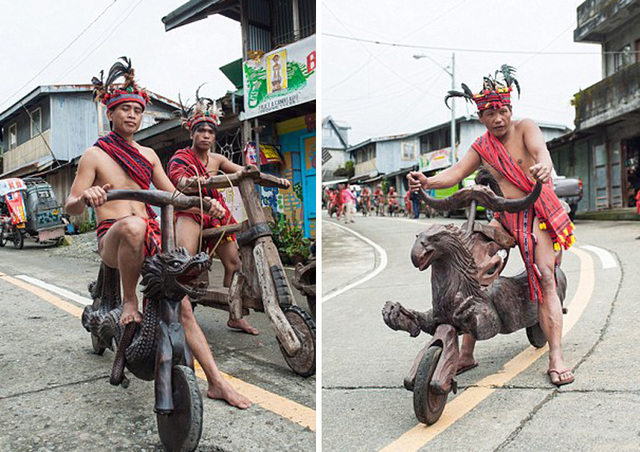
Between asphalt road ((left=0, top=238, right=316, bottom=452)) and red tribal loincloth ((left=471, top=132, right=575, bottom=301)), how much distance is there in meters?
1.52

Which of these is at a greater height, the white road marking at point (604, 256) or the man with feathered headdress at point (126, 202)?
the man with feathered headdress at point (126, 202)

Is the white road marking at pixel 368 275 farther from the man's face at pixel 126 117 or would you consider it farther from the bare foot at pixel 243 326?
the man's face at pixel 126 117

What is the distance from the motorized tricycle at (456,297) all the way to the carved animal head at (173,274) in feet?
3.47


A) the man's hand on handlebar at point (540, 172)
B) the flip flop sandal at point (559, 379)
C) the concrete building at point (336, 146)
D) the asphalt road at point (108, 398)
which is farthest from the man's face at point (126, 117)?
the concrete building at point (336, 146)

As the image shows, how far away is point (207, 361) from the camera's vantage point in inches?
122

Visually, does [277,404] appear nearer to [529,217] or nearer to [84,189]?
[84,189]

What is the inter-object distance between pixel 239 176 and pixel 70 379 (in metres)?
1.71

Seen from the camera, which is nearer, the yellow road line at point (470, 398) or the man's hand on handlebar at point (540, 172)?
the yellow road line at point (470, 398)

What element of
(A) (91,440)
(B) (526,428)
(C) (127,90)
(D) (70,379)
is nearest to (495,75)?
(B) (526,428)

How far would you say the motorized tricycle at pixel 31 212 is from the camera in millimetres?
15797

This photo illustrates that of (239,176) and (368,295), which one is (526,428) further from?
(368,295)

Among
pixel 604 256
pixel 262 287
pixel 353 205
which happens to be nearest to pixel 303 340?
pixel 262 287

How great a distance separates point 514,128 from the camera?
3441mm

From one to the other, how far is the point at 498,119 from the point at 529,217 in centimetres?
62
